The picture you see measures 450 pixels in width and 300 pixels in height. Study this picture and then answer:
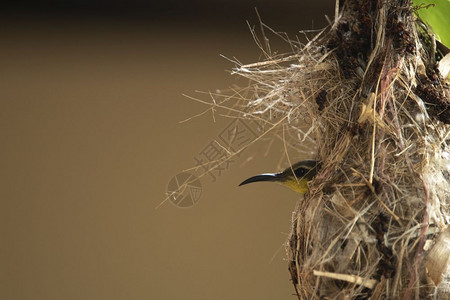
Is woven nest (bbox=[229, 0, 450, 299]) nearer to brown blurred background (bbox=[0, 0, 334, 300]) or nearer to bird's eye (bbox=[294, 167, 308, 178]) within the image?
bird's eye (bbox=[294, 167, 308, 178])

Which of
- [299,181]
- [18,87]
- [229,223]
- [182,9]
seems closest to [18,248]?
[18,87]

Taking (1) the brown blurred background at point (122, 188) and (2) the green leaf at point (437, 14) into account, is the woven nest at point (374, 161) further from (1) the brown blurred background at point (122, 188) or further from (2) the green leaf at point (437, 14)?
(1) the brown blurred background at point (122, 188)

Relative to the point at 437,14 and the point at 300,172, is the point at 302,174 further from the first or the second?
the point at 437,14

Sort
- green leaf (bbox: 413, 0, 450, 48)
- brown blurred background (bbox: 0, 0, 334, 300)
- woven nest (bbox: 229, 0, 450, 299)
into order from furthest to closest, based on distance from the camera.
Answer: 1. brown blurred background (bbox: 0, 0, 334, 300)
2. green leaf (bbox: 413, 0, 450, 48)
3. woven nest (bbox: 229, 0, 450, 299)

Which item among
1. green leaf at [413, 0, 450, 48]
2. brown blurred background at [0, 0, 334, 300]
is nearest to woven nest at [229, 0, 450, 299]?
green leaf at [413, 0, 450, 48]

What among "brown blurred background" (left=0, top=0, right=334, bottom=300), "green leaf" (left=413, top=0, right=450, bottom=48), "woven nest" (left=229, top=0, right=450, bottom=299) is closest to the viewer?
"woven nest" (left=229, top=0, right=450, bottom=299)

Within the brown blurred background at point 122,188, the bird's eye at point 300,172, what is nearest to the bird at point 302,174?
the bird's eye at point 300,172

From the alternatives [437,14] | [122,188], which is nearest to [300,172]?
[437,14]
